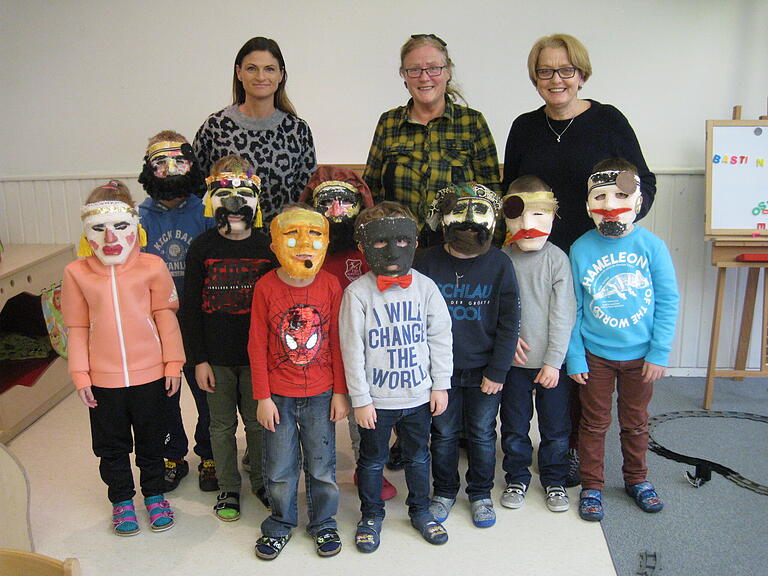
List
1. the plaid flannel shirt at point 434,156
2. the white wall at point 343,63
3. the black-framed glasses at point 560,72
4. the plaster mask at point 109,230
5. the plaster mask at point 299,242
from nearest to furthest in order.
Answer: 1. the plaster mask at point 299,242
2. the plaster mask at point 109,230
3. the black-framed glasses at point 560,72
4. the plaid flannel shirt at point 434,156
5. the white wall at point 343,63

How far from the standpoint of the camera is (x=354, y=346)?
2105 millimetres

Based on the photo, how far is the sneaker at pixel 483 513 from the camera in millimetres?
2375

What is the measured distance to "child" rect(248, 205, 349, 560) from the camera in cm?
208

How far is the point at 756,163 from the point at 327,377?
7.95ft

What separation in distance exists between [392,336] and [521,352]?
498 millimetres

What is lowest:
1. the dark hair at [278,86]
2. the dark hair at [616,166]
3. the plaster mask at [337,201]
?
the plaster mask at [337,201]

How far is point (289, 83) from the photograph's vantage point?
3.66m

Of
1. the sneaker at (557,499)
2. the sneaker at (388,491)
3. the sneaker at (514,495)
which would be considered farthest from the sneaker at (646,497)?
the sneaker at (388,491)

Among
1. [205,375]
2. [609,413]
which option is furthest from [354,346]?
[609,413]

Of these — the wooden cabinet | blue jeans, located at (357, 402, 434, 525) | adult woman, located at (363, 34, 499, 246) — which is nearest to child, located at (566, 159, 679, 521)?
adult woman, located at (363, 34, 499, 246)

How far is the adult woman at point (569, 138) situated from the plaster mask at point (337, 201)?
2.21 feet

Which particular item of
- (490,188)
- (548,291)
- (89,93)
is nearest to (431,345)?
(548,291)

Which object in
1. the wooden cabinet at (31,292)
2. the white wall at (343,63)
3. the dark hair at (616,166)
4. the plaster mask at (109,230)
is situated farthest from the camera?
the white wall at (343,63)

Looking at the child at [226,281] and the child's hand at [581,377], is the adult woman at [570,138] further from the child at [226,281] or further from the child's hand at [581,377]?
the child at [226,281]
